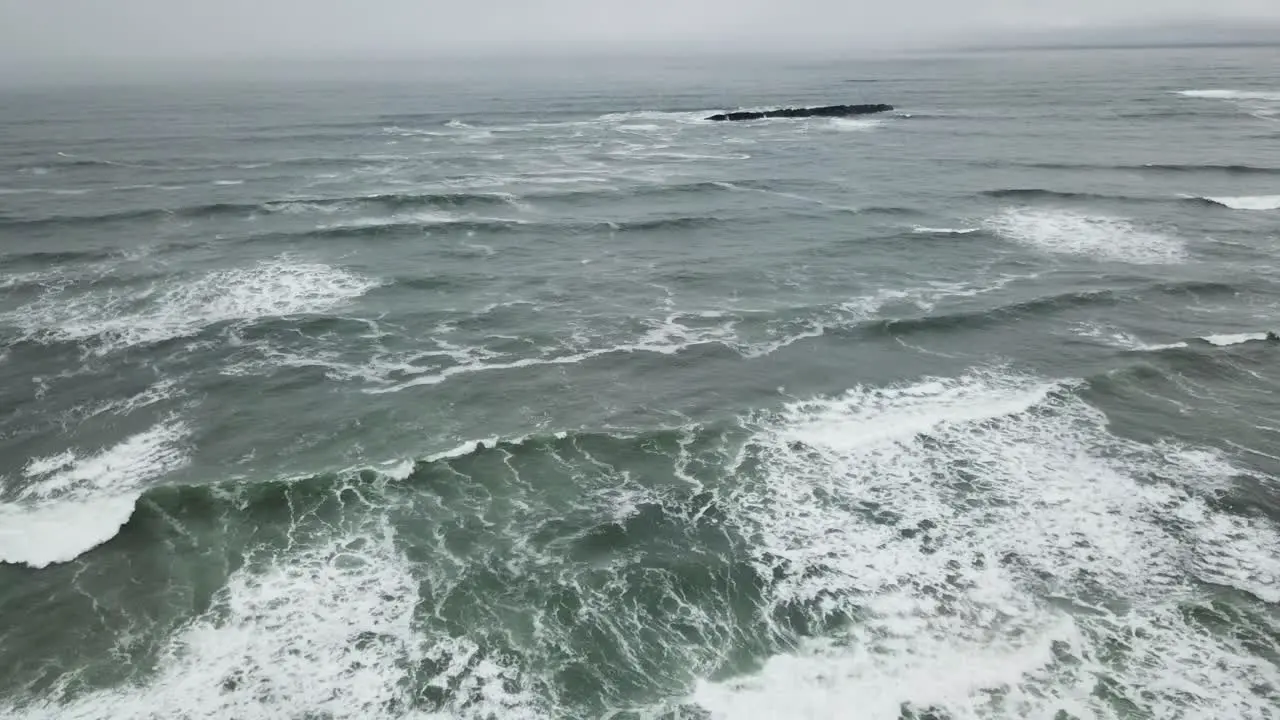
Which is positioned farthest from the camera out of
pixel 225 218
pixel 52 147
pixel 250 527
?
pixel 52 147

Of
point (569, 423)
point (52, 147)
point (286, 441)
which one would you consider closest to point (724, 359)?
point (569, 423)

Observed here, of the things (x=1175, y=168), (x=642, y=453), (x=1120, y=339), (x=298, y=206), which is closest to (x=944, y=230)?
(x=1120, y=339)

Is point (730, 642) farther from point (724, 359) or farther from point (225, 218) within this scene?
point (225, 218)

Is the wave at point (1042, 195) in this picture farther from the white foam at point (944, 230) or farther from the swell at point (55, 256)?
the swell at point (55, 256)

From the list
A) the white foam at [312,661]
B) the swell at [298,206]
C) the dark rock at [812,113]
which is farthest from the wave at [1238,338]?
the dark rock at [812,113]

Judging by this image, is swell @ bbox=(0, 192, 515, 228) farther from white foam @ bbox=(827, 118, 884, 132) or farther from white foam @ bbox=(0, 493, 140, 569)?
white foam @ bbox=(827, 118, 884, 132)

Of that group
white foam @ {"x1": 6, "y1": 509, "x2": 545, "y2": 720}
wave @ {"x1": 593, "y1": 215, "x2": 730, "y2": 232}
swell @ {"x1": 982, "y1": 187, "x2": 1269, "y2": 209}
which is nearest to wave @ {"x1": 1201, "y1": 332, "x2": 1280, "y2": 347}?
swell @ {"x1": 982, "y1": 187, "x2": 1269, "y2": 209}
